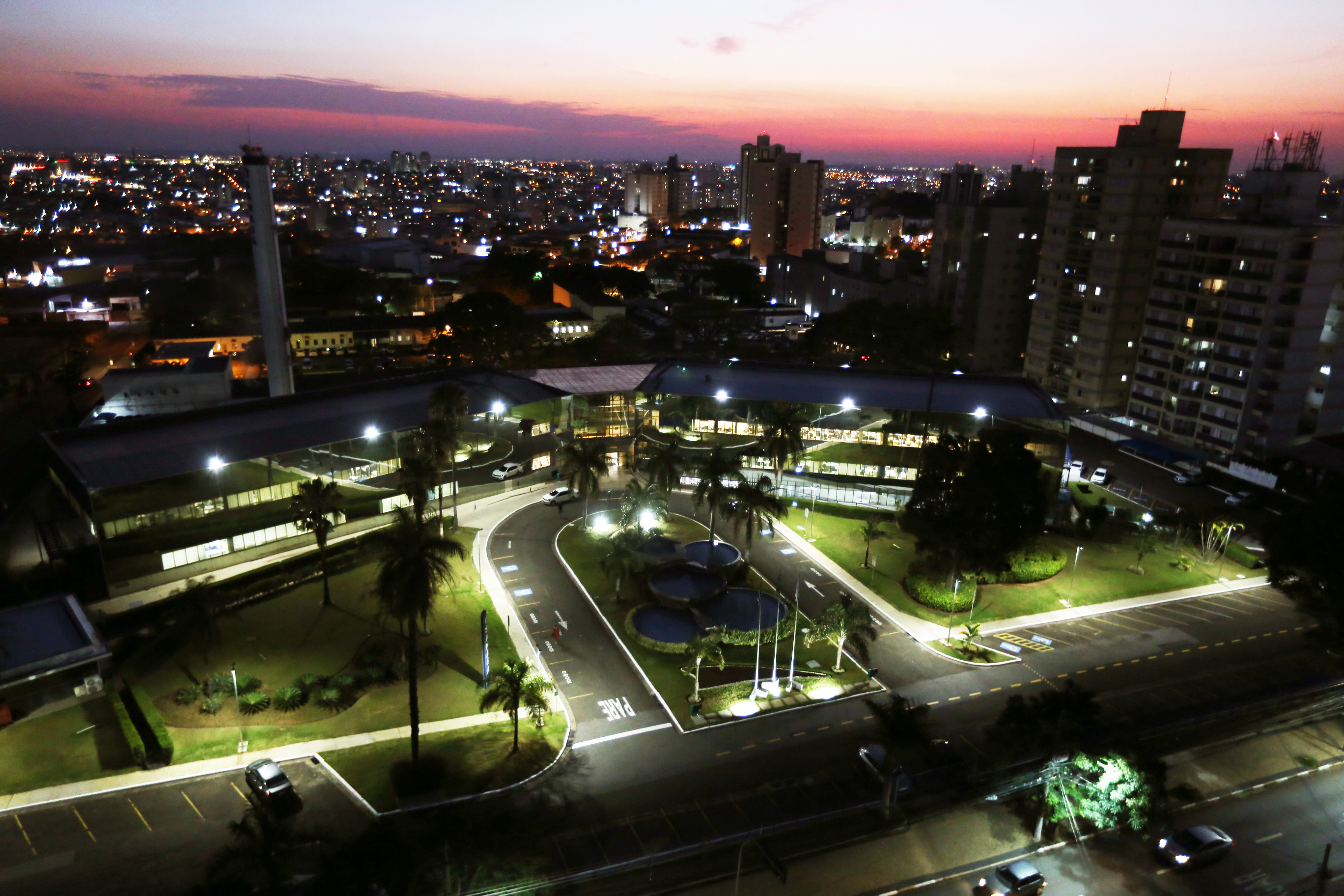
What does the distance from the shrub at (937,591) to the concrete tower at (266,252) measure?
6553cm

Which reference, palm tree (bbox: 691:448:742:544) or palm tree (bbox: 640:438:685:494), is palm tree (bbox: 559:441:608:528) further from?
palm tree (bbox: 691:448:742:544)

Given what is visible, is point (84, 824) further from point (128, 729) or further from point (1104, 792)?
point (1104, 792)

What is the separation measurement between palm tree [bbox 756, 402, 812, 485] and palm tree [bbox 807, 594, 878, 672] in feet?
62.7

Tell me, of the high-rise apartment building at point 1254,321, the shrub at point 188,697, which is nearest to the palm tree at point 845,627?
the shrub at point 188,697

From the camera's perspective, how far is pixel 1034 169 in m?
123

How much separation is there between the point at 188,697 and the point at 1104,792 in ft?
143

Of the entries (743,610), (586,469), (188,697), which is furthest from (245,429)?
(743,610)

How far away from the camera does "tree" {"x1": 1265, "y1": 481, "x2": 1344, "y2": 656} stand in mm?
43594

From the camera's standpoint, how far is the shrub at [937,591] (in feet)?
170

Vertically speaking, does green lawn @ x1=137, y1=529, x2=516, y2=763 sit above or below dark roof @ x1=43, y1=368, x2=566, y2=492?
below

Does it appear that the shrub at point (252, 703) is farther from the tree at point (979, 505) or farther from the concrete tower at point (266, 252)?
the concrete tower at point (266, 252)

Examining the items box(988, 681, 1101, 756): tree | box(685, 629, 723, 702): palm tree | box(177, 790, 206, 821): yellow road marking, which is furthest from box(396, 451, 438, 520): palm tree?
box(988, 681, 1101, 756): tree

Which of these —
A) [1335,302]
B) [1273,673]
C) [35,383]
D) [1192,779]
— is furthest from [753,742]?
[35,383]

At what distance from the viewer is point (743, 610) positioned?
51.5m
